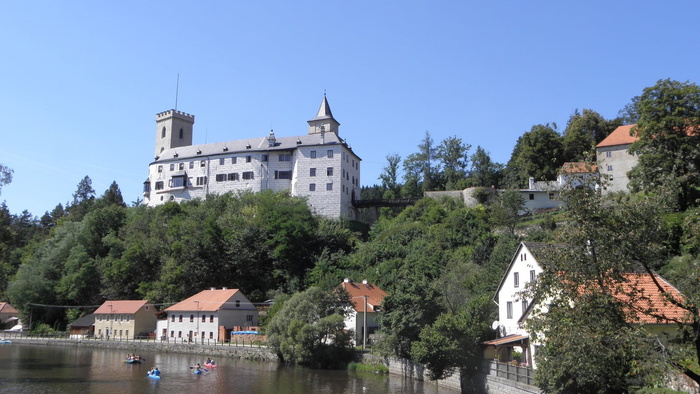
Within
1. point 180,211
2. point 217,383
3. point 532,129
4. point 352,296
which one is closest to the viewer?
point 217,383

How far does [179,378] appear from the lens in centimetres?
3762

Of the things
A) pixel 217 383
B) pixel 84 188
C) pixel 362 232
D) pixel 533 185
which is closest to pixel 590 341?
pixel 217 383

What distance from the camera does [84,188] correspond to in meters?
130

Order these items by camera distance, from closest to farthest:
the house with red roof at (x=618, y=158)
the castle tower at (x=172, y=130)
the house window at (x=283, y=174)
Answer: the house with red roof at (x=618, y=158) < the house window at (x=283, y=174) < the castle tower at (x=172, y=130)

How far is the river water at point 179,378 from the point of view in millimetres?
32094

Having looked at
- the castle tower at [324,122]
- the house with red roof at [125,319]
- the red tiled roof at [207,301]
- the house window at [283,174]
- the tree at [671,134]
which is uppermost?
the castle tower at [324,122]

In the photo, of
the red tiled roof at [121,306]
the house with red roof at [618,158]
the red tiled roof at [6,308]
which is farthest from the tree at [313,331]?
the red tiled roof at [6,308]

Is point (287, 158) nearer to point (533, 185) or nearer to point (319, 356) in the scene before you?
point (533, 185)

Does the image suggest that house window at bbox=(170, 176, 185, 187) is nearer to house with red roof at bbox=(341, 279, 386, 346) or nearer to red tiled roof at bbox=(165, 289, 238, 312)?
red tiled roof at bbox=(165, 289, 238, 312)

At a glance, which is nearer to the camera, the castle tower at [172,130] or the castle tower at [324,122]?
the castle tower at [324,122]

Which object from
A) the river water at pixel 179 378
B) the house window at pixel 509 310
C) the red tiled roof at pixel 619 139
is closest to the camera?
the river water at pixel 179 378

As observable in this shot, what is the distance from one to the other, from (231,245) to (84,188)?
79259 millimetres

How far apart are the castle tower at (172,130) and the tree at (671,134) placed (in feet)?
255

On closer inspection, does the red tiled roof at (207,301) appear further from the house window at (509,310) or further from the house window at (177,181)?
the house window at (509,310)
